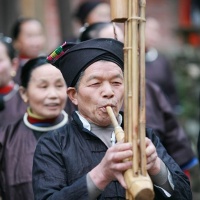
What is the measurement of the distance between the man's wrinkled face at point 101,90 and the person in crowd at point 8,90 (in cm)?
176

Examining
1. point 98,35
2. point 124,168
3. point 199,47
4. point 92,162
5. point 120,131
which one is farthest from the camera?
point 199,47

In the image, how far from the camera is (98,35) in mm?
5711

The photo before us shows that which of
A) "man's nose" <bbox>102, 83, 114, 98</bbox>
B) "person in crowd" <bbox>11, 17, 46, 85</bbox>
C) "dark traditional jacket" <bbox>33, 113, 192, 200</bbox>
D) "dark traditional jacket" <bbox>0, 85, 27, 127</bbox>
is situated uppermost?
"man's nose" <bbox>102, 83, 114, 98</bbox>

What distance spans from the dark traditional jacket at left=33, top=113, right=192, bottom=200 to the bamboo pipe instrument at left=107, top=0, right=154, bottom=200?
437 millimetres

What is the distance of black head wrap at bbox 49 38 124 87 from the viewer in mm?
3871

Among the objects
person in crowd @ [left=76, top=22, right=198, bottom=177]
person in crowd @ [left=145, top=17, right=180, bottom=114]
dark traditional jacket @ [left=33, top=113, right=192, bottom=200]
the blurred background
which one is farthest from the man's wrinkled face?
the blurred background

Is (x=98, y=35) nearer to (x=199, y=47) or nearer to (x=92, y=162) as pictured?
(x=92, y=162)

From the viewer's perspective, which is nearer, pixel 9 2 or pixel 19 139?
pixel 19 139

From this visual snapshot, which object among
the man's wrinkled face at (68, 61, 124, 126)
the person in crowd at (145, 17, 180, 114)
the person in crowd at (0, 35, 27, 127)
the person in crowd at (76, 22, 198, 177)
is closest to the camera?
the man's wrinkled face at (68, 61, 124, 126)

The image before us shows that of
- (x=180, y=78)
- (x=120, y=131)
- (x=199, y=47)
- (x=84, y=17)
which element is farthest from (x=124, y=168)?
(x=199, y=47)

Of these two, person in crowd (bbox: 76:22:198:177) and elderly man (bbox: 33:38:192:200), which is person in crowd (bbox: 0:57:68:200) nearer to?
person in crowd (bbox: 76:22:198:177)

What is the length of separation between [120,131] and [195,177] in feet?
20.1

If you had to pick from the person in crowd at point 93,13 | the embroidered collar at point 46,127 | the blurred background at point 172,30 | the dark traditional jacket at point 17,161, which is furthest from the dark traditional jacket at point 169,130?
the blurred background at point 172,30

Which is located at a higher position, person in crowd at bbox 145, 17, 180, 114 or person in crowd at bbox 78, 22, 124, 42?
person in crowd at bbox 78, 22, 124, 42
